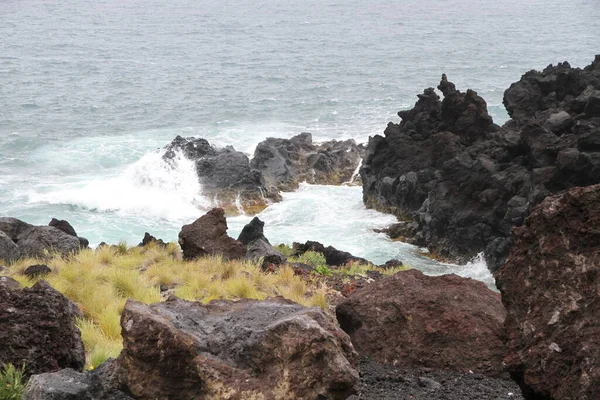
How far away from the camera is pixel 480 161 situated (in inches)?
1069

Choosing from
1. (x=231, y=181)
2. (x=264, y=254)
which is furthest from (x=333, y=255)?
(x=231, y=181)

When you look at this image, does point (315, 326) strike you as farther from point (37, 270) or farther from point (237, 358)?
point (37, 270)

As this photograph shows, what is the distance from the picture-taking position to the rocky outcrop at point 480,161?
79.0 feet

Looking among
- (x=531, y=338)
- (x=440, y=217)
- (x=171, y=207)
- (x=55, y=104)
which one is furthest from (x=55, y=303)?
(x=55, y=104)

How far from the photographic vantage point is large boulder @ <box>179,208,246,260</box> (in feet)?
51.2

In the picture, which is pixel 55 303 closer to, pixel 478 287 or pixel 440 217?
pixel 478 287

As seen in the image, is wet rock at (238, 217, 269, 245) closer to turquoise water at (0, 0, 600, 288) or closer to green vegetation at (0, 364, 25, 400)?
turquoise water at (0, 0, 600, 288)

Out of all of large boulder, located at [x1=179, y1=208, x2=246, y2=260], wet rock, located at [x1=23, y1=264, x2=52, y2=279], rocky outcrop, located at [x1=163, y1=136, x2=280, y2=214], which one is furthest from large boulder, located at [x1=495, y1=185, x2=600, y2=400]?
rocky outcrop, located at [x1=163, y1=136, x2=280, y2=214]

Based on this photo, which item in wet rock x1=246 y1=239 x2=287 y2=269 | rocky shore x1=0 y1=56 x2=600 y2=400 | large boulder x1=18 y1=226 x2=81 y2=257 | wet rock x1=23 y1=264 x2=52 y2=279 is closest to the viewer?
rocky shore x1=0 y1=56 x2=600 y2=400

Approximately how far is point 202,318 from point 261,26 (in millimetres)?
102192

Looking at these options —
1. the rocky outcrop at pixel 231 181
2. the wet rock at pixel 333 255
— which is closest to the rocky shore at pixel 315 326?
the wet rock at pixel 333 255

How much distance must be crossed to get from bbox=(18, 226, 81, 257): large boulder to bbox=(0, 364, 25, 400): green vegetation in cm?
983

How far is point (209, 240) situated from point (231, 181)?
62.0 ft

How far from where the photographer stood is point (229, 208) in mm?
32969
